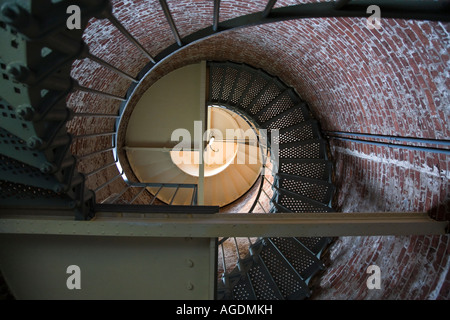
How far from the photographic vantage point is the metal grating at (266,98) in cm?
570

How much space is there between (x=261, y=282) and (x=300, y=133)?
2.90m

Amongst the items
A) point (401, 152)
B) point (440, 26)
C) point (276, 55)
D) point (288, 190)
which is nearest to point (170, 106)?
point (276, 55)

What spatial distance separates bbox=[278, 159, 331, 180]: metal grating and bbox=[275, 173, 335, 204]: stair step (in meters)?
0.16

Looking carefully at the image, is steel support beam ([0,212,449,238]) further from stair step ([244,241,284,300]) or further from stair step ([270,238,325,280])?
stair step ([244,241,284,300])

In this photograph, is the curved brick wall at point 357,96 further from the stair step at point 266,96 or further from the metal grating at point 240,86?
the metal grating at point 240,86

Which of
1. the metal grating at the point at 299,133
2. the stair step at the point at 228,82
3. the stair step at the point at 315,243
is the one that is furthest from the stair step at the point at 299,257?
the stair step at the point at 228,82

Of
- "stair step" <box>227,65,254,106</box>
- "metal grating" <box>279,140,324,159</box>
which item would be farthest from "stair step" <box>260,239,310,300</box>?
"stair step" <box>227,65,254,106</box>

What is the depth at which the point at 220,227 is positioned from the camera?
7.89 feet

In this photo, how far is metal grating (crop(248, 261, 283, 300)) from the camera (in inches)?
190

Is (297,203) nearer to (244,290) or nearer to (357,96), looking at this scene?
(244,290)

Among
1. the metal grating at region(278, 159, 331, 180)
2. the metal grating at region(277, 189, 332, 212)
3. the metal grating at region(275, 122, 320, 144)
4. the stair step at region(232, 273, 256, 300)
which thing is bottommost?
the stair step at region(232, 273, 256, 300)

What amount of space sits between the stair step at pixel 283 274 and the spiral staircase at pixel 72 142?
16mm

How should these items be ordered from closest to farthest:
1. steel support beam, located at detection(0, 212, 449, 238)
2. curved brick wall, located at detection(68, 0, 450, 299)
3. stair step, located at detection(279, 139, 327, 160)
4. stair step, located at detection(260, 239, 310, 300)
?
1. steel support beam, located at detection(0, 212, 449, 238)
2. curved brick wall, located at detection(68, 0, 450, 299)
3. stair step, located at detection(260, 239, 310, 300)
4. stair step, located at detection(279, 139, 327, 160)

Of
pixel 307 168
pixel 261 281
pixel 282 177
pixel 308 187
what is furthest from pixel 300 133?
pixel 261 281
